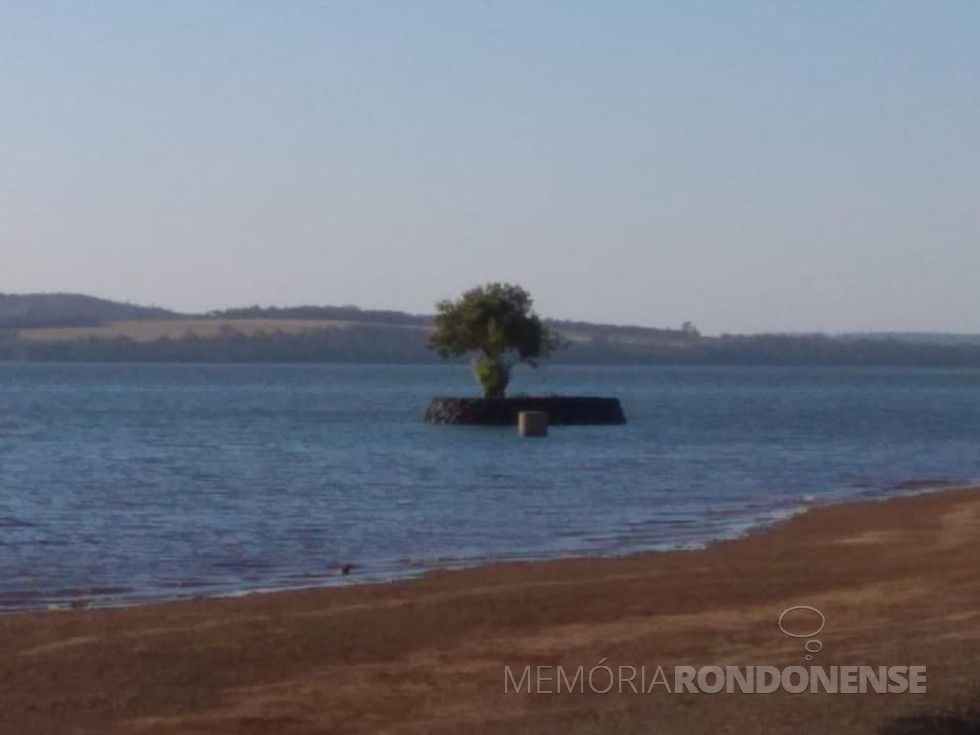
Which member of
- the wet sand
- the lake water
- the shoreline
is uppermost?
the wet sand

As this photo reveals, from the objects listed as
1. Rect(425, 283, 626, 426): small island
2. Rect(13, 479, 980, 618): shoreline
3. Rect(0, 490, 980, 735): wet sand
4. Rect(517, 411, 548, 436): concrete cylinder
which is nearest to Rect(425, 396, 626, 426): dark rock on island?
Rect(425, 283, 626, 426): small island

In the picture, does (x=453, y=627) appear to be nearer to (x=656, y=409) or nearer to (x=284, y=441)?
(x=284, y=441)

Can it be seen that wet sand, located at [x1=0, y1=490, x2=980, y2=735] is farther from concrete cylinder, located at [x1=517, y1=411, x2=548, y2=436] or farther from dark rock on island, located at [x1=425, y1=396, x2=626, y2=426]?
dark rock on island, located at [x1=425, y1=396, x2=626, y2=426]

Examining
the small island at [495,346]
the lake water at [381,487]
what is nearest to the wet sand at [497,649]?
the lake water at [381,487]

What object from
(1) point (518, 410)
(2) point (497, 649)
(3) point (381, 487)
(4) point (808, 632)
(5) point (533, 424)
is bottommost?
(3) point (381, 487)

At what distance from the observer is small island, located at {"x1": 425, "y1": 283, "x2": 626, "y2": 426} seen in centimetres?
8100

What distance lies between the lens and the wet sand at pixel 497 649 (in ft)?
40.9

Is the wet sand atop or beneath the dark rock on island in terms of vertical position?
atop

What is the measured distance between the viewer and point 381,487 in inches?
1805

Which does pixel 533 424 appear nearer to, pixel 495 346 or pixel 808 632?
pixel 495 346

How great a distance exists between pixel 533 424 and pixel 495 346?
7.37 m

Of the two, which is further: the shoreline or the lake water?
the lake water

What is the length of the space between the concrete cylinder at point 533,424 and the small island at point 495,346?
669cm

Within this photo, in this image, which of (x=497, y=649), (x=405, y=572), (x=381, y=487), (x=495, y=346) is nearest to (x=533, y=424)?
(x=495, y=346)
